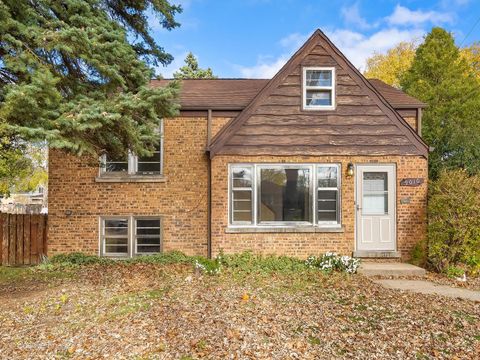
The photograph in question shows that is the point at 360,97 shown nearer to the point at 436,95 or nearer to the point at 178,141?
the point at 178,141

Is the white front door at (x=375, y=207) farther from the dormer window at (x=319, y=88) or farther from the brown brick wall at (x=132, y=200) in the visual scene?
the brown brick wall at (x=132, y=200)

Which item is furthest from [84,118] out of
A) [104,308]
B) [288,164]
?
[288,164]

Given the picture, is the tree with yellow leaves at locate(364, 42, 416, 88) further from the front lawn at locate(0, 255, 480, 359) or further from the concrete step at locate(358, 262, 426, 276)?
the front lawn at locate(0, 255, 480, 359)

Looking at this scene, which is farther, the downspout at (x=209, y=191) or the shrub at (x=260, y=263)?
the downspout at (x=209, y=191)

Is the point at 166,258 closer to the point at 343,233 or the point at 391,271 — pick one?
the point at 343,233

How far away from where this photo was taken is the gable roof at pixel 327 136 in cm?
971

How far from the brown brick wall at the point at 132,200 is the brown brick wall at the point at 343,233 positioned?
2.21 ft

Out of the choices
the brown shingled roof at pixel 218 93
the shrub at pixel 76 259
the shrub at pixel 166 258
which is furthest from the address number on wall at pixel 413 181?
the shrub at pixel 76 259

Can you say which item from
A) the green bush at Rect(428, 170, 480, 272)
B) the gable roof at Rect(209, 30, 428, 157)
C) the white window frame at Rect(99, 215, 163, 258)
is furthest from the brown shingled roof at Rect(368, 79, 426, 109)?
the white window frame at Rect(99, 215, 163, 258)

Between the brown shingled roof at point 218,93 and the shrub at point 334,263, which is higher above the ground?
the brown shingled roof at point 218,93

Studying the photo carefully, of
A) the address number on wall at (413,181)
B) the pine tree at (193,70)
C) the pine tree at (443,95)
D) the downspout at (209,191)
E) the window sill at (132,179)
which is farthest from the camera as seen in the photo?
the pine tree at (193,70)

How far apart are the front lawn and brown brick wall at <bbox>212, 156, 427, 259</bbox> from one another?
166 centimetres

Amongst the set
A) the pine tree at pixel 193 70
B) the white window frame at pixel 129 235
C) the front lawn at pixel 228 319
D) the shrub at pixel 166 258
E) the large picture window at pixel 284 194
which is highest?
the pine tree at pixel 193 70

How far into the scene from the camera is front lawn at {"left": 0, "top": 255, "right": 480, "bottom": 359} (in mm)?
4293
